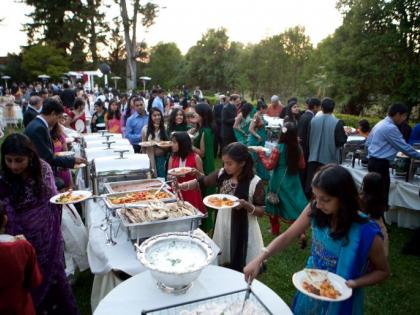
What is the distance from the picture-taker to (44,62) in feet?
74.4

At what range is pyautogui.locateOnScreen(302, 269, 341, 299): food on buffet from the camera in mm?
1244

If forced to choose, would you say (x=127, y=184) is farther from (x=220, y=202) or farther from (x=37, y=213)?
(x=220, y=202)

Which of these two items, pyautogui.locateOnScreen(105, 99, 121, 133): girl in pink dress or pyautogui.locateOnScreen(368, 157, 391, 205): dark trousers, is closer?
pyautogui.locateOnScreen(368, 157, 391, 205): dark trousers

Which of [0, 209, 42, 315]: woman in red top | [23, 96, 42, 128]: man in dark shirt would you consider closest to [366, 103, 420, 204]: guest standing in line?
[0, 209, 42, 315]: woman in red top

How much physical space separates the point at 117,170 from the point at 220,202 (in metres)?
A: 1.05

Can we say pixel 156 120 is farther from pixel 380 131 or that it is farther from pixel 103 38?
pixel 103 38

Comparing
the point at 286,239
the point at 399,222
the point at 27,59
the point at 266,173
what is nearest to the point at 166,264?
the point at 286,239

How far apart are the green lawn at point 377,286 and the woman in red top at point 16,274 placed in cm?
107

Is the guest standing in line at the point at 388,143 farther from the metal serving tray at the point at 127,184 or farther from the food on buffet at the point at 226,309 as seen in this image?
the food on buffet at the point at 226,309

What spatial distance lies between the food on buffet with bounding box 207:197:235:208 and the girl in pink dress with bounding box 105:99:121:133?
13.0ft

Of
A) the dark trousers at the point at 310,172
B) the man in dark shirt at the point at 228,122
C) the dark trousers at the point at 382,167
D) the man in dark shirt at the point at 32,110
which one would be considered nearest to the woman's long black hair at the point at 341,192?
the dark trousers at the point at 382,167

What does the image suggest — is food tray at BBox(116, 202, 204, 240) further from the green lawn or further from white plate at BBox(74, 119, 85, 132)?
white plate at BBox(74, 119, 85, 132)

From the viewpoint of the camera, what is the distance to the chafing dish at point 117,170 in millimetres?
2648

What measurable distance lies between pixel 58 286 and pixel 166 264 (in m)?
0.95
